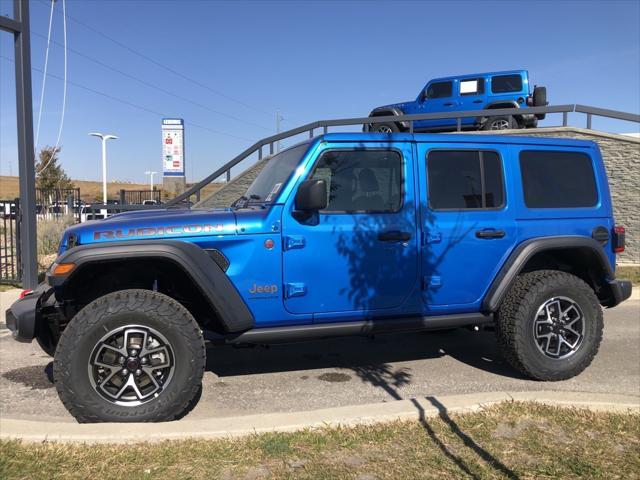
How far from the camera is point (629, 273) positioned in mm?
10242

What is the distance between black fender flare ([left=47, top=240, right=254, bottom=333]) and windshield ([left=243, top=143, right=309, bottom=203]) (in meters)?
0.73

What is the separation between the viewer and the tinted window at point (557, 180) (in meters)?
4.43

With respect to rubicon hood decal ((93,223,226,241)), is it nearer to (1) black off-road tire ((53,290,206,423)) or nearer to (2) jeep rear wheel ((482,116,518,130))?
(1) black off-road tire ((53,290,206,423))

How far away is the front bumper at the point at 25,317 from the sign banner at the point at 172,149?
12104mm

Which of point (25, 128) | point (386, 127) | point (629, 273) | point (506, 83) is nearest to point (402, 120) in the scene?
point (386, 127)

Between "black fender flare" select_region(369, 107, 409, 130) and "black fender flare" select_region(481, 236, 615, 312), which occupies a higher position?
"black fender flare" select_region(369, 107, 409, 130)

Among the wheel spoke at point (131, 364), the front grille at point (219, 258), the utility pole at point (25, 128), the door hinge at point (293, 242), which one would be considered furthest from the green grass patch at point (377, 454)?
the utility pole at point (25, 128)

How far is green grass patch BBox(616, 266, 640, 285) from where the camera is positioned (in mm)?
9570

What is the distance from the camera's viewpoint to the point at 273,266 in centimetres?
368

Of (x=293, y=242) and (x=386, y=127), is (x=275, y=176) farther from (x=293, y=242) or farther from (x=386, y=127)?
(x=386, y=127)

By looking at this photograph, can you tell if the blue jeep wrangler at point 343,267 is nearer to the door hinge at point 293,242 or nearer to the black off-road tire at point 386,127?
the door hinge at point 293,242

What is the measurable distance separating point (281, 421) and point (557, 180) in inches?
126

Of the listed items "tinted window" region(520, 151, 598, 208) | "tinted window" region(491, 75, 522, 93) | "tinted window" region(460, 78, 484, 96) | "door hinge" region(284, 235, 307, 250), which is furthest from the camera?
"tinted window" region(460, 78, 484, 96)

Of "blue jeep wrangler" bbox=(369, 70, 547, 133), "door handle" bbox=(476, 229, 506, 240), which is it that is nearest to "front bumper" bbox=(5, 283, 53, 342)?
"door handle" bbox=(476, 229, 506, 240)
